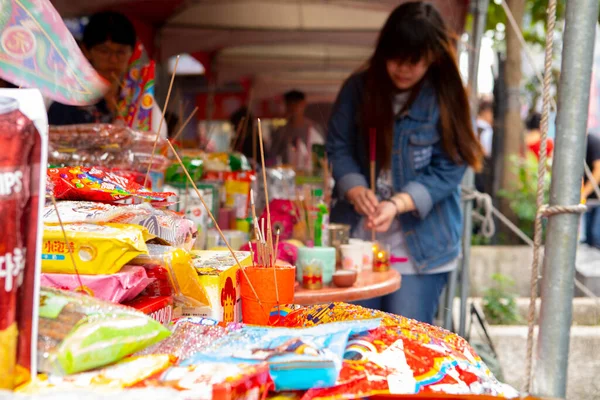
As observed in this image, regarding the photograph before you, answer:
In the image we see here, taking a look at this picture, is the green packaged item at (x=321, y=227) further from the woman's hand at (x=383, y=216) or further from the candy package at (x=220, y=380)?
the candy package at (x=220, y=380)

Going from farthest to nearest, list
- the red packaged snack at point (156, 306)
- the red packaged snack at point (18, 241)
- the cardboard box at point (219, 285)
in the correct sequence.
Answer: the cardboard box at point (219, 285)
the red packaged snack at point (156, 306)
the red packaged snack at point (18, 241)

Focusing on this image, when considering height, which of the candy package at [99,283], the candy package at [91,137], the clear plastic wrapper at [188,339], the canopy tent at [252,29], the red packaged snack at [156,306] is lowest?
the clear plastic wrapper at [188,339]

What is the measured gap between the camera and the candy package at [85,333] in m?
0.85

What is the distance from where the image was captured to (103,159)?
2.08 metres

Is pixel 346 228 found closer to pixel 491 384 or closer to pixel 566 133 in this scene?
pixel 566 133

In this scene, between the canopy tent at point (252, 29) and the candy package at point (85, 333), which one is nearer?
the candy package at point (85, 333)

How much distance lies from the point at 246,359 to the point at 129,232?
0.31m

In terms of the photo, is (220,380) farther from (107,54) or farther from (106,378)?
(107,54)

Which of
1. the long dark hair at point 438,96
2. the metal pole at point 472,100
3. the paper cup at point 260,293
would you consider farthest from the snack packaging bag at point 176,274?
the metal pole at point 472,100

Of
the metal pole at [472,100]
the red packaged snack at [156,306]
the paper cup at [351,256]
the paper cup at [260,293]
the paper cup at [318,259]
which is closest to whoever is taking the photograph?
the red packaged snack at [156,306]

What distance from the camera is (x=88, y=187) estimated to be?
1288 millimetres

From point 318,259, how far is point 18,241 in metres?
1.31

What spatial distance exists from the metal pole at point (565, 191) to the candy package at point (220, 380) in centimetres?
78

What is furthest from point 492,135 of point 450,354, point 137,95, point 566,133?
point 450,354
